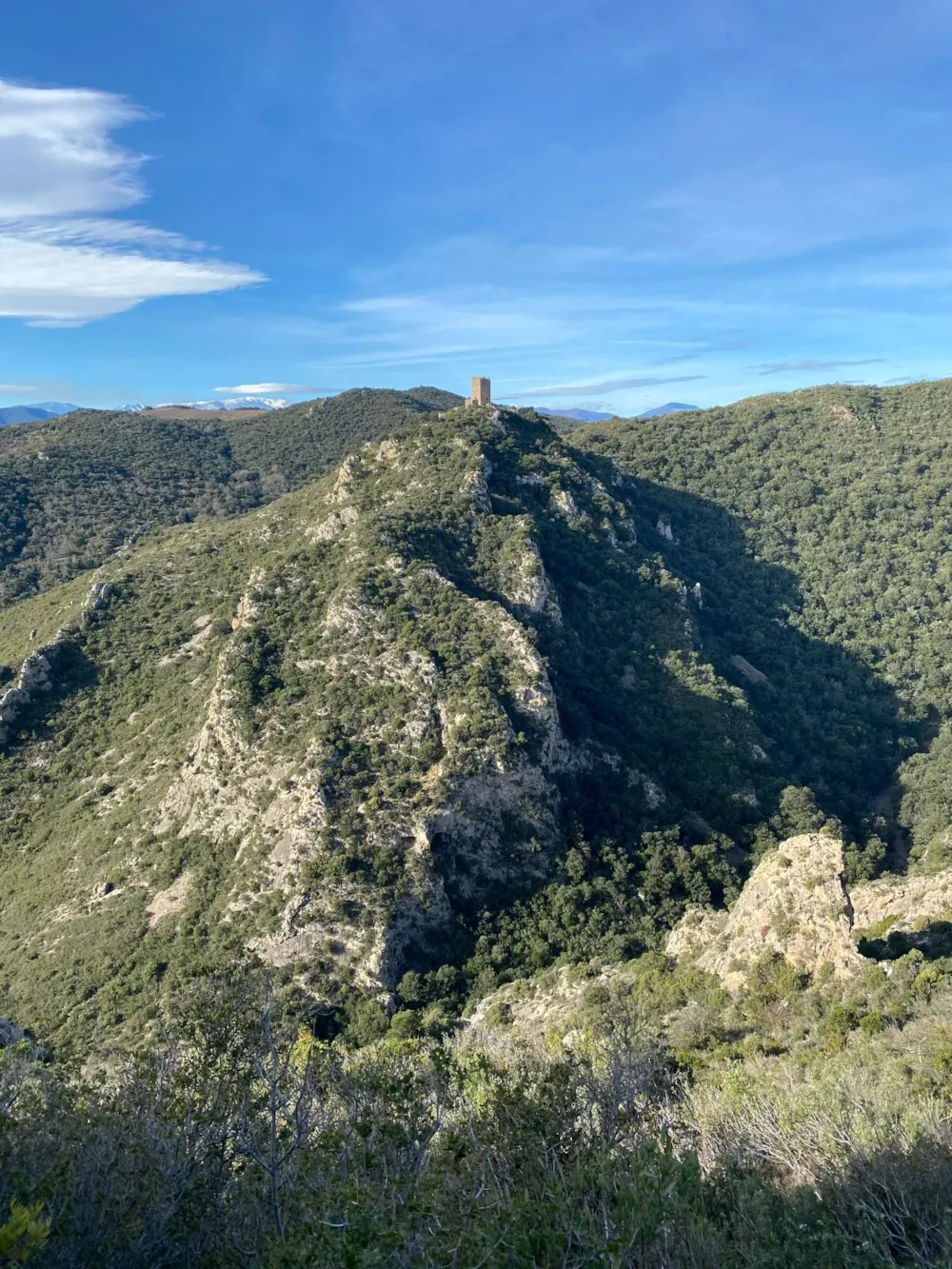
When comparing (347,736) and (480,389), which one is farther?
(480,389)

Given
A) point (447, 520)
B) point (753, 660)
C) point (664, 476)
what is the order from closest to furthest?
point (447, 520)
point (753, 660)
point (664, 476)

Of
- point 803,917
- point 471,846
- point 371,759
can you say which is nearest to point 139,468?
point 371,759

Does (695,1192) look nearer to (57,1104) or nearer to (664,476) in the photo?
(57,1104)

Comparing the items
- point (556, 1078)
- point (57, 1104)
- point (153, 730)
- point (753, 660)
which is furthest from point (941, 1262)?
point (753, 660)

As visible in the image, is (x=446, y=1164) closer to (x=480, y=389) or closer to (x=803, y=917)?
(x=803, y=917)

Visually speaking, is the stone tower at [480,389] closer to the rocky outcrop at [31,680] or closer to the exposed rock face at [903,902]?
the rocky outcrop at [31,680]
